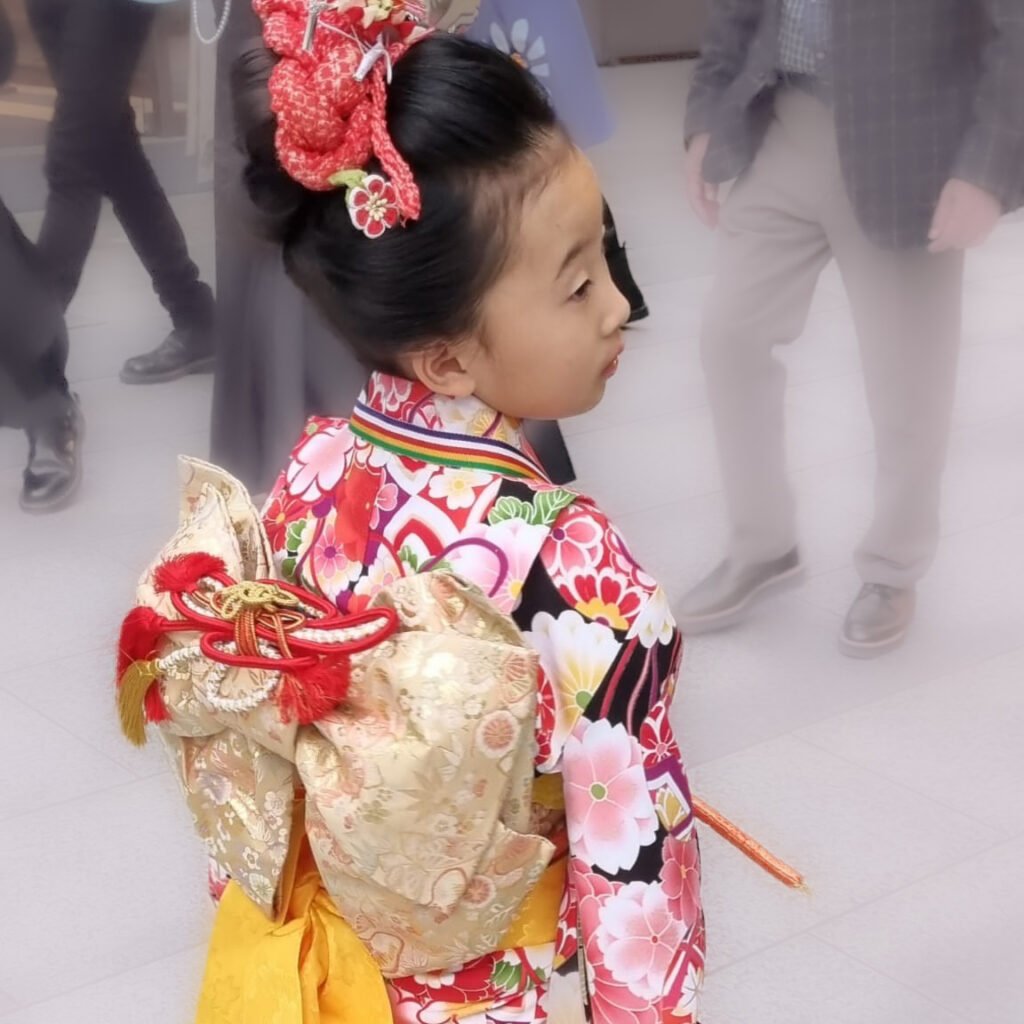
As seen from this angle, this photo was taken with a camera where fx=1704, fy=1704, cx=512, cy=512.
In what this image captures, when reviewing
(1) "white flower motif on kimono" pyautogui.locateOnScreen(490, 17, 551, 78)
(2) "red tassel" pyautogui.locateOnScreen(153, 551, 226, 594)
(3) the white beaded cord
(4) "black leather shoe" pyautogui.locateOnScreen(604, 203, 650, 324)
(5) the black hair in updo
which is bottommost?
(4) "black leather shoe" pyautogui.locateOnScreen(604, 203, 650, 324)

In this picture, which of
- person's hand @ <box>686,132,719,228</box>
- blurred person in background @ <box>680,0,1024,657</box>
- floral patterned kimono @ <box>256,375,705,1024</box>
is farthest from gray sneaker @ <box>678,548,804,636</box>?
floral patterned kimono @ <box>256,375,705,1024</box>

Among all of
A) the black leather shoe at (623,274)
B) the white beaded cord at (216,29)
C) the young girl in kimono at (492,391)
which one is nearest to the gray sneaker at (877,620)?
the black leather shoe at (623,274)

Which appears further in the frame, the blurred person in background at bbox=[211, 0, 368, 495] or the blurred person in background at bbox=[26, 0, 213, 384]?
the blurred person in background at bbox=[211, 0, 368, 495]

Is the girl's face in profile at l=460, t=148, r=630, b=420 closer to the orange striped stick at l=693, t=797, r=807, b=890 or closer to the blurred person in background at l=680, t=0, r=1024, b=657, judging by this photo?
the orange striped stick at l=693, t=797, r=807, b=890

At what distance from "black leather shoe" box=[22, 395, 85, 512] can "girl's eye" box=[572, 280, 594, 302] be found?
1499 millimetres

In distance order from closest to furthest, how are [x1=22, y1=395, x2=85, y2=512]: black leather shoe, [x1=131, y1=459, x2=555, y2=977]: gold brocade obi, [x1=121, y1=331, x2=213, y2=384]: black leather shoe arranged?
1. [x1=131, y1=459, x2=555, y2=977]: gold brocade obi
2. [x1=121, y1=331, x2=213, y2=384]: black leather shoe
3. [x1=22, y1=395, x2=85, y2=512]: black leather shoe

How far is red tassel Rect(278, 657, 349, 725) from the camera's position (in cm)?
85

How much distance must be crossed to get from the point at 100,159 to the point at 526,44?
1.80 ft

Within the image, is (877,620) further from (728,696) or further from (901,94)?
(901,94)

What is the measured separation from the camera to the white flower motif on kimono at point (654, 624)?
2.92ft

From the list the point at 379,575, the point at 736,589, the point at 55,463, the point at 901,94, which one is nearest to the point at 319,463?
the point at 379,575

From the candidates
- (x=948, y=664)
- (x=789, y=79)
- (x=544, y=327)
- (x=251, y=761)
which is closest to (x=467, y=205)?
(x=544, y=327)

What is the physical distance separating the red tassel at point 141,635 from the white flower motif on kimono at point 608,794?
234 mm

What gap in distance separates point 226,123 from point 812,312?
0.71 metres
